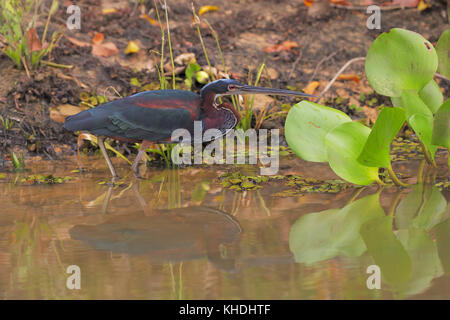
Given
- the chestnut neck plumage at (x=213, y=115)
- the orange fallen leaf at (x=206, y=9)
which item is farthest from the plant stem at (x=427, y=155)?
the orange fallen leaf at (x=206, y=9)

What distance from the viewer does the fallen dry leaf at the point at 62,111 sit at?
6.03 meters

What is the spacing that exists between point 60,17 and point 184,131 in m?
3.06

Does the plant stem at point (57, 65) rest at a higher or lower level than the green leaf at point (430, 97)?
higher

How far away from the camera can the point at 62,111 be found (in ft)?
20.0

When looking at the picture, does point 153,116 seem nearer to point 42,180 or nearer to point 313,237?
point 42,180

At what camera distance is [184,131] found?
498cm

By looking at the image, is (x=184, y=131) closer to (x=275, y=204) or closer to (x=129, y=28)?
(x=275, y=204)

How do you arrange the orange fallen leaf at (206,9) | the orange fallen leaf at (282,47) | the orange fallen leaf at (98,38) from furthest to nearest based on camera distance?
the orange fallen leaf at (206,9)
the orange fallen leaf at (282,47)
the orange fallen leaf at (98,38)

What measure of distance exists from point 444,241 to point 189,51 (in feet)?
12.9

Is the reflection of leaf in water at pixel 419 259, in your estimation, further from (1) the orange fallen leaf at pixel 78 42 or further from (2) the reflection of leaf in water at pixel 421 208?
(1) the orange fallen leaf at pixel 78 42

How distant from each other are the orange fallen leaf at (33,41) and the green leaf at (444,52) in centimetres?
340

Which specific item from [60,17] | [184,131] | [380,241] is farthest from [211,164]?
[60,17]

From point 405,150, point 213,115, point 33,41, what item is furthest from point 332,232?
point 33,41

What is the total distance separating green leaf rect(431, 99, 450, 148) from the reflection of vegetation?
1.14ft
